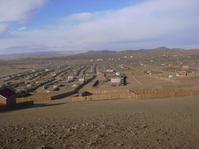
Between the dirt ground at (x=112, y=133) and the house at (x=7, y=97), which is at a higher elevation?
the dirt ground at (x=112, y=133)

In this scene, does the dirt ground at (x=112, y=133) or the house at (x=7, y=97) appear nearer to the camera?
the dirt ground at (x=112, y=133)

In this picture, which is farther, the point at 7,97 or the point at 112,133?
the point at 7,97

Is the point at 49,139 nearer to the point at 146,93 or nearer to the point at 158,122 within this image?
the point at 158,122

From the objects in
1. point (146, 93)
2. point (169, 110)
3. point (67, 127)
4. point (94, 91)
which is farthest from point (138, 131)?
point (94, 91)

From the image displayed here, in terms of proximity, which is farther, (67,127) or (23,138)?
(67,127)

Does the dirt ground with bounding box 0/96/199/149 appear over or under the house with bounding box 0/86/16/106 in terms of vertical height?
over

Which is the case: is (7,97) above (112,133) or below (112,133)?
below

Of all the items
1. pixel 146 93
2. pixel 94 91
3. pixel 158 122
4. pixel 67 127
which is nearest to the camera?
pixel 67 127

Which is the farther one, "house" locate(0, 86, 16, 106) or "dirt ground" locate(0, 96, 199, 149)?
"house" locate(0, 86, 16, 106)

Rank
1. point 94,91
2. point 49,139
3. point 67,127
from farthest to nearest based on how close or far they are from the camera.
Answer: point 94,91
point 67,127
point 49,139
